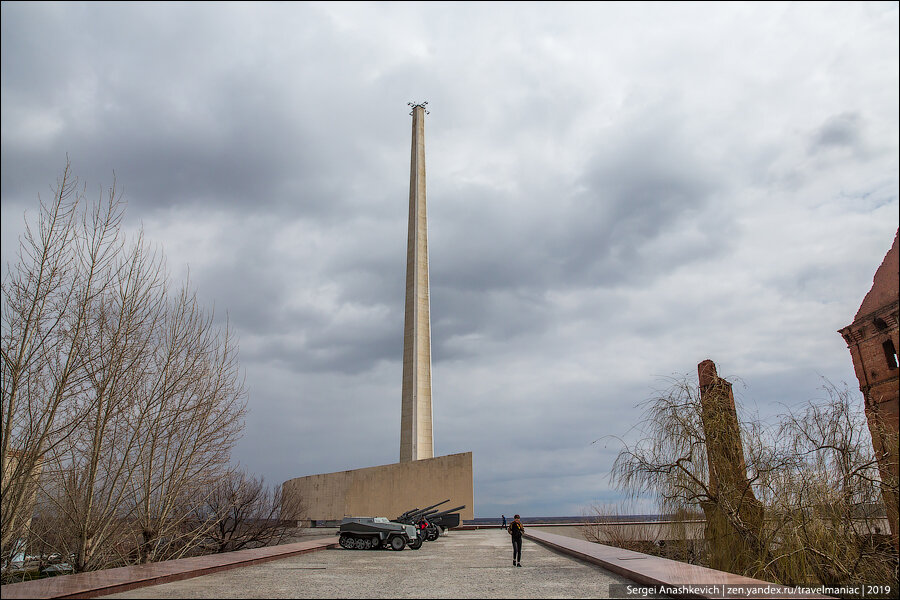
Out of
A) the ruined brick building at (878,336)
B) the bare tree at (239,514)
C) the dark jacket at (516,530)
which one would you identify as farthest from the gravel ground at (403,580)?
the ruined brick building at (878,336)

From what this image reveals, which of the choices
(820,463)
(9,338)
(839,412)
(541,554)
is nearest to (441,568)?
(541,554)

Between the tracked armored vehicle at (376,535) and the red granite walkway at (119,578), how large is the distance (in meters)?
4.12

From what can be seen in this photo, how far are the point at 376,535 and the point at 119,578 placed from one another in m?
8.68

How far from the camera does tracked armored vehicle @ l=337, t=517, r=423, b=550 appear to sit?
16.5 meters

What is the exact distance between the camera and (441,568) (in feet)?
37.1

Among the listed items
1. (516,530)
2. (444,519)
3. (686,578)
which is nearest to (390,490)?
(444,519)

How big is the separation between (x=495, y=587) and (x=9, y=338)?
31.0 ft

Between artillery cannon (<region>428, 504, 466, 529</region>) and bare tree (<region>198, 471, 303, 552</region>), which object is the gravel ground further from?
artillery cannon (<region>428, 504, 466, 529</region>)

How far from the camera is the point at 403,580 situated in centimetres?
948

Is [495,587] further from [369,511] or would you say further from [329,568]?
[369,511]

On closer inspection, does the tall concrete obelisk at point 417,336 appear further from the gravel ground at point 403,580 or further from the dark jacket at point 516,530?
the dark jacket at point 516,530

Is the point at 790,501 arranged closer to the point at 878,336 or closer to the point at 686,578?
the point at 686,578

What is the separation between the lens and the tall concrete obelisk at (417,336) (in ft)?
130

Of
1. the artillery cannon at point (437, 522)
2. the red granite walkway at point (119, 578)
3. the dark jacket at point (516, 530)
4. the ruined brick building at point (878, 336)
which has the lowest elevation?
the artillery cannon at point (437, 522)
